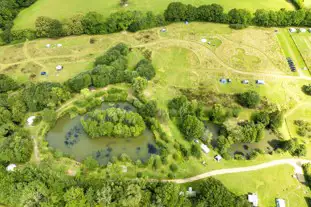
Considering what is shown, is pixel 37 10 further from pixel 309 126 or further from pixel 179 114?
pixel 309 126

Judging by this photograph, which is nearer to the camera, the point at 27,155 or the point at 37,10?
the point at 27,155

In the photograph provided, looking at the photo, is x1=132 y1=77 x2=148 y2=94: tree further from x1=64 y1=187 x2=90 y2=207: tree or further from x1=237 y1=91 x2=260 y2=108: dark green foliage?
x1=64 y1=187 x2=90 y2=207: tree

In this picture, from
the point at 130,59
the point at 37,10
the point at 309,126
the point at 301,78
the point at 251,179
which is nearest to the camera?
the point at 251,179

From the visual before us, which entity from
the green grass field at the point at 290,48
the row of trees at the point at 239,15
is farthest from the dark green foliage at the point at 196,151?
the row of trees at the point at 239,15

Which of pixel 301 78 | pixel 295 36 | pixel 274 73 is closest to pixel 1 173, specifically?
pixel 274 73

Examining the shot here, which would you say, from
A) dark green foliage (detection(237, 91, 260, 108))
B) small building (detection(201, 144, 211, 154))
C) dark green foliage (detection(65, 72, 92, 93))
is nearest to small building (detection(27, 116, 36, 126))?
dark green foliage (detection(65, 72, 92, 93))

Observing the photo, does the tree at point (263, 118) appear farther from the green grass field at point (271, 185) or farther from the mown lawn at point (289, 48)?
the mown lawn at point (289, 48)
